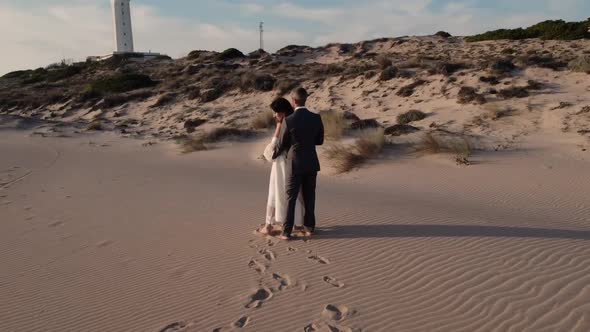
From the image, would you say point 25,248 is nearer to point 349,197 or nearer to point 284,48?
point 349,197

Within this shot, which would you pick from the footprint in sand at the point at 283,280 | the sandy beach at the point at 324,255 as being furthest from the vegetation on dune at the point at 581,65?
the footprint in sand at the point at 283,280

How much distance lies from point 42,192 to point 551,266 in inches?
365

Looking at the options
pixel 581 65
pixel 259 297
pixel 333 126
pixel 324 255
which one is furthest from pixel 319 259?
pixel 581 65

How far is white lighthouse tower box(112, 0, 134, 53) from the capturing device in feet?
218

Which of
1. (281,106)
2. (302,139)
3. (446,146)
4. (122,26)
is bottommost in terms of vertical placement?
(446,146)

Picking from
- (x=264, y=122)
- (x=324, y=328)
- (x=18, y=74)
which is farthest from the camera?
(x=18, y=74)

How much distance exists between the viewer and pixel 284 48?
137 feet

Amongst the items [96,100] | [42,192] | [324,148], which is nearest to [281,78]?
[96,100]

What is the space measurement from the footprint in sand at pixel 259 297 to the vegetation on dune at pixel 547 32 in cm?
Result: 3058

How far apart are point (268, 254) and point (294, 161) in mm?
1098

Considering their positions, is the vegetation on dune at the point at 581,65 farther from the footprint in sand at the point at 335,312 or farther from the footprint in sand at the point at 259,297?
the footprint in sand at the point at 259,297

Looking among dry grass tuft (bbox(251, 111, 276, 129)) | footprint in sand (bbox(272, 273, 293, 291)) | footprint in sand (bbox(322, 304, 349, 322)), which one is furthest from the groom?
dry grass tuft (bbox(251, 111, 276, 129))

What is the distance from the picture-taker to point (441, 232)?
5715 millimetres

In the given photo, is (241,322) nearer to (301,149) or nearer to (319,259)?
(319,259)
